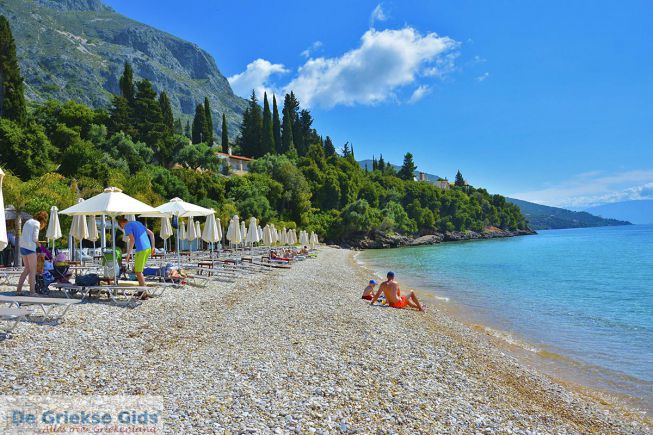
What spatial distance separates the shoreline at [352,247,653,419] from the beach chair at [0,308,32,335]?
946 centimetres

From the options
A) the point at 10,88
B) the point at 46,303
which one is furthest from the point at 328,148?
the point at 46,303

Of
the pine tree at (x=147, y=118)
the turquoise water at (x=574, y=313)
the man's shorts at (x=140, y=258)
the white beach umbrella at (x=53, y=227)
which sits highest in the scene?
the pine tree at (x=147, y=118)

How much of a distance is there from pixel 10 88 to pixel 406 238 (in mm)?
67691

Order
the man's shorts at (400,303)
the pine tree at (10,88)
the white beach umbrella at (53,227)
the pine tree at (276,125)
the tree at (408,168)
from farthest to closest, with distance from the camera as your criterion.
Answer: the tree at (408,168) → the pine tree at (276,125) → the pine tree at (10,88) → the white beach umbrella at (53,227) → the man's shorts at (400,303)

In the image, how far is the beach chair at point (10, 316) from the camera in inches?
250

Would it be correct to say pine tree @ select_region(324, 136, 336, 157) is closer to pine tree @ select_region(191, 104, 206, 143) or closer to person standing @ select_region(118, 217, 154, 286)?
pine tree @ select_region(191, 104, 206, 143)

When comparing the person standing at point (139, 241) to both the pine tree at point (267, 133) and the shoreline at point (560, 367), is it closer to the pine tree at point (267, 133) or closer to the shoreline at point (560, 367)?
the shoreline at point (560, 367)

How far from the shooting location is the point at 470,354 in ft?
29.5

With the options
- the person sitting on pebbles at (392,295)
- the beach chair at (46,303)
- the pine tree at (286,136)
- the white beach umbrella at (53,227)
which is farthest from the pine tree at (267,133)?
the beach chair at (46,303)

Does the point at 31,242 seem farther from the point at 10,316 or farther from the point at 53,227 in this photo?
the point at 53,227

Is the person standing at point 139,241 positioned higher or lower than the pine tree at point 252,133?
lower

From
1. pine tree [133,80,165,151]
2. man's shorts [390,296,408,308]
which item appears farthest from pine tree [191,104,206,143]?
man's shorts [390,296,408,308]

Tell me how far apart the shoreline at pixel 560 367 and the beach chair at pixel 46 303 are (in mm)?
9353

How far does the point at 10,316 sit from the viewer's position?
640cm
